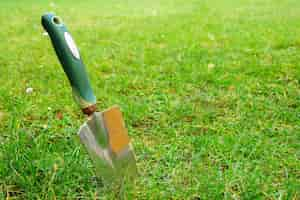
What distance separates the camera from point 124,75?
2518 mm

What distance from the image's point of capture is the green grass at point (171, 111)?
4.20ft

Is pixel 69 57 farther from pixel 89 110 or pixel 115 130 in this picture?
pixel 115 130

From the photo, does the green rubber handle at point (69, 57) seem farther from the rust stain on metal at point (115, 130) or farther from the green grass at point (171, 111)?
the green grass at point (171, 111)

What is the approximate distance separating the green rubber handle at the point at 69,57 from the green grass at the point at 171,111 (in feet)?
0.82

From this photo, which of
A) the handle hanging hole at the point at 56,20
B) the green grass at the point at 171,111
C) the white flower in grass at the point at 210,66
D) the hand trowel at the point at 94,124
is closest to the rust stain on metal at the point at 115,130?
the hand trowel at the point at 94,124

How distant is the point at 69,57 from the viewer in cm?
120

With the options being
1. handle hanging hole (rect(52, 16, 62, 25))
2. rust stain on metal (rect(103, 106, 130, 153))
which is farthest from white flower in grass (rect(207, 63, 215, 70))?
handle hanging hole (rect(52, 16, 62, 25))

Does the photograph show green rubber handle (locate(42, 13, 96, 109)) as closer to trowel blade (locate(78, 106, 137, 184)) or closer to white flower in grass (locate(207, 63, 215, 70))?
trowel blade (locate(78, 106, 137, 184))

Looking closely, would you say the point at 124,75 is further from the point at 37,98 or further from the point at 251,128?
the point at 251,128

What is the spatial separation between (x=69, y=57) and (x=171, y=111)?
843 mm

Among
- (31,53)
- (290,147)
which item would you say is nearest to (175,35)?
(31,53)

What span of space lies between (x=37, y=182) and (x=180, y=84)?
4.19ft

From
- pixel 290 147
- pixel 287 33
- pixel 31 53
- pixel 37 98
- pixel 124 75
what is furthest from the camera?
pixel 287 33

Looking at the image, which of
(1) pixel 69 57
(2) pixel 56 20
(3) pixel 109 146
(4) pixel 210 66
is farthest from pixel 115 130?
(4) pixel 210 66
